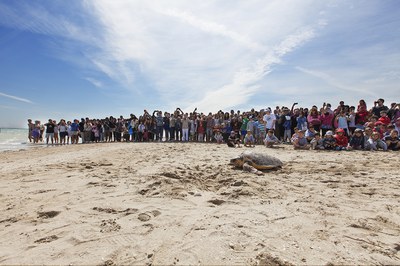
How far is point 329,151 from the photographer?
8.27 meters

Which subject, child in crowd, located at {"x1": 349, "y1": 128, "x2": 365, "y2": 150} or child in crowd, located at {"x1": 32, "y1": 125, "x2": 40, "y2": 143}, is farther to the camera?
child in crowd, located at {"x1": 32, "y1": 125, "x2": 40, "y2": 143}

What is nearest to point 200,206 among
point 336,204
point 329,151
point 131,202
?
point 131,202

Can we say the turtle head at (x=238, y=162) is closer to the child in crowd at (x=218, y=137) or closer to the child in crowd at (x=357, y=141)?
the child in crowd at (x=357, y=141)

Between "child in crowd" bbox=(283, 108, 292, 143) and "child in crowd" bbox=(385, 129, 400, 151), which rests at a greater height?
"child in crowd" bbox=(283, 108, 292, 143)

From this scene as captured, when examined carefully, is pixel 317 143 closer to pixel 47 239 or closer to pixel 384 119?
pixel 384 119

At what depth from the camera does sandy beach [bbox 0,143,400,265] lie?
1.97 m

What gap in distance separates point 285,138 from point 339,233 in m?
9.56

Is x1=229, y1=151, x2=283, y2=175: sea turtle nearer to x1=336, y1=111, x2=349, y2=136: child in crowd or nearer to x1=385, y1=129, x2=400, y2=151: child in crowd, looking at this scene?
x1=385, y1=129, x2=400, y2=151: child in crowd

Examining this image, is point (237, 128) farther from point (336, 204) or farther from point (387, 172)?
point (336, 204)

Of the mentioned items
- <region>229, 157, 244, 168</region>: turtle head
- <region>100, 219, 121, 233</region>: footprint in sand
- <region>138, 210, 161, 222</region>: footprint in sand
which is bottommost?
<region>100, 219, 121, 233</region>: footprint in sand

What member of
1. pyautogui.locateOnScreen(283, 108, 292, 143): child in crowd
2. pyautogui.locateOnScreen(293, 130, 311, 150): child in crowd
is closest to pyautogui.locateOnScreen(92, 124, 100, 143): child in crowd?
pyautogui.locateOnScreen(283, 108, 292, 143): child in crowd

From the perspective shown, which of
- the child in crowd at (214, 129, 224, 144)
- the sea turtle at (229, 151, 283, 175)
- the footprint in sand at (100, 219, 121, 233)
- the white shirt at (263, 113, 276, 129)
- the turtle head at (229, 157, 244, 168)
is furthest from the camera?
the child in crowd at (214, 129, 224, 144)

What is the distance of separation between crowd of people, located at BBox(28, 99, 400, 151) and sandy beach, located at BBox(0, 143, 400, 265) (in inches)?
180

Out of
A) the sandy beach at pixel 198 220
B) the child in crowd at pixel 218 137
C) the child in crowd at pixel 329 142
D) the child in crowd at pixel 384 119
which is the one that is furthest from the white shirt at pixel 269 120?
the sandy beach at pixel 198 220
